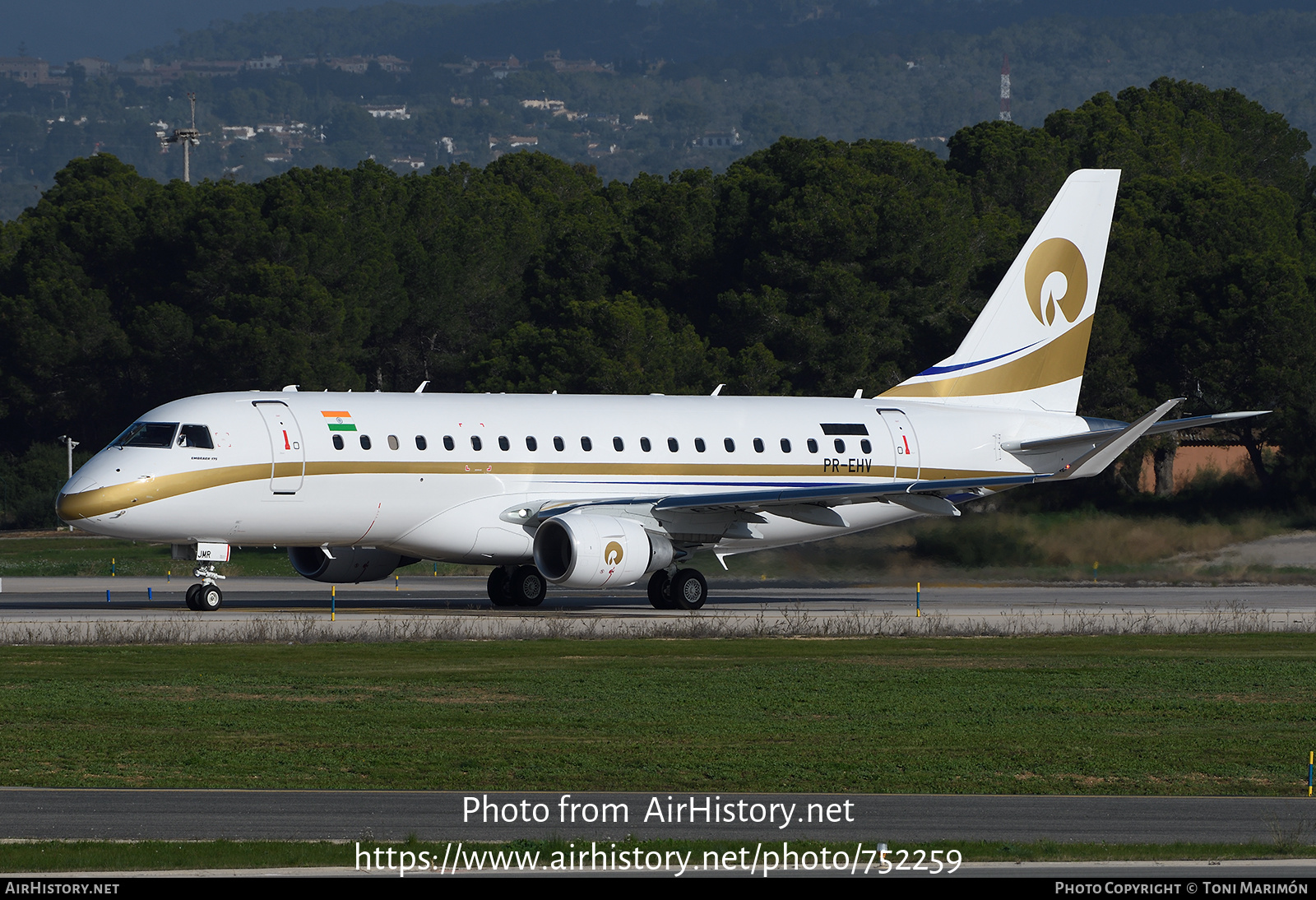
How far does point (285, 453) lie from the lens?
3397cm

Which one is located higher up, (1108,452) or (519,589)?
(1108,452)

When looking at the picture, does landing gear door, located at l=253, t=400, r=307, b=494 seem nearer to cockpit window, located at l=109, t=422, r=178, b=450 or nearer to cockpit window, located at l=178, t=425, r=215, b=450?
cockpit window, located at l=178, t=425, r=215, b=450

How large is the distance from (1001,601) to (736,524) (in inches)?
283

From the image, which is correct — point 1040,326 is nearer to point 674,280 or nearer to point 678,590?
point 678,590

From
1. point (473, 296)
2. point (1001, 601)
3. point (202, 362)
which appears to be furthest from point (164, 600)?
point (473, 296)

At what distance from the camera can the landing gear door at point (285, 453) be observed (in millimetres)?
33844

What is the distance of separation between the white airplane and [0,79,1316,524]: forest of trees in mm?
19204

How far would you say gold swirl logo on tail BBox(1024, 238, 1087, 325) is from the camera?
42875 millimetres

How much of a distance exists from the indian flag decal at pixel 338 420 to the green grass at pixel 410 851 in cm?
2148

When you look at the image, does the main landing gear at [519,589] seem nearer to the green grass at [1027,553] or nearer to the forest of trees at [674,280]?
the green grass at [1027,553]

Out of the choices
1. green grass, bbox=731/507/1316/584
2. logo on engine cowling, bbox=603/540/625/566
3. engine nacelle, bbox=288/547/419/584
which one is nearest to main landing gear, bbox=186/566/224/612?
engine nacelle, bbox=288/547/419/584

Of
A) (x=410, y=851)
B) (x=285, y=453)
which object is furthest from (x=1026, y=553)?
(x=410, y=851)

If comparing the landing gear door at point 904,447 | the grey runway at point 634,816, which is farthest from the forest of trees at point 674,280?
the grey runway at point 634,816

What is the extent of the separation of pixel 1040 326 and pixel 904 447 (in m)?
5.10
